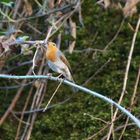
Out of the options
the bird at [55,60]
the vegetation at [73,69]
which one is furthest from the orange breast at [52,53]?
the vegetation at [73,69]

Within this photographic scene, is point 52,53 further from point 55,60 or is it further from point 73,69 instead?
point 73,69

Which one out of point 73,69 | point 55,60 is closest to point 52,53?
point 55,60

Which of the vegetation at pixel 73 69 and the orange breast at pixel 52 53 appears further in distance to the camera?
the vegetation at pixel 73 69

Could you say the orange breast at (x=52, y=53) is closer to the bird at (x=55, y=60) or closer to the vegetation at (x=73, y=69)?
the bird at (x=55, y=60)

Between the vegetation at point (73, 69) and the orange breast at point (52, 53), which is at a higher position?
the orange breast at point (52, 53)

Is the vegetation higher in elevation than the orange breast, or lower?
lower

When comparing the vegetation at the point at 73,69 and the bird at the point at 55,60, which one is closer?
the bird at the point at 55,60

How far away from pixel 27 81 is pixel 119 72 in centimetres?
57

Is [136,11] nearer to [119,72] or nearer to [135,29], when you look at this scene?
[135,29]

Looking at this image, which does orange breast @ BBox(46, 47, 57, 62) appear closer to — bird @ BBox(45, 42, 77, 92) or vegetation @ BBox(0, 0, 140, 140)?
bird @ BBox(45, 42, 77, 92)

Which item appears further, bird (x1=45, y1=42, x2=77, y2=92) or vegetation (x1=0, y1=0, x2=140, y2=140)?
vegetation (x1=0, y1=0, x2=140, y2=140)

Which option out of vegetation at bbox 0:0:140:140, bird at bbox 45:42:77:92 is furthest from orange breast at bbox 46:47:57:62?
vegetation at bbox 0:0:140:140

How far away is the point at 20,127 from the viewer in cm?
308

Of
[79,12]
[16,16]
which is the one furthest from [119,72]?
[16,16]
